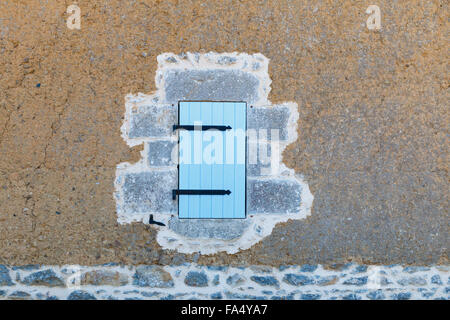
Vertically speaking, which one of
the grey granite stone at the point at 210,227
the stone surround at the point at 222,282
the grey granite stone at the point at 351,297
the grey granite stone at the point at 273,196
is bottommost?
the grey granite stone at the point at 351,297

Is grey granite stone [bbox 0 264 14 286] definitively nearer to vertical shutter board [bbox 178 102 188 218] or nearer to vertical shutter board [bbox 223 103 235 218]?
vertical shutter board [bbox 178 102 188 218]

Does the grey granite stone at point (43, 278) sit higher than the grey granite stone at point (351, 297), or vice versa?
the grey granite stone at point (43, 278)

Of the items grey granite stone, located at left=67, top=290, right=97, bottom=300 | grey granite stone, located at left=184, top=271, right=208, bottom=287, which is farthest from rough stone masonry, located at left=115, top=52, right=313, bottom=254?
grey granite stone, located at left=67, top=290, right=97, bottom=300

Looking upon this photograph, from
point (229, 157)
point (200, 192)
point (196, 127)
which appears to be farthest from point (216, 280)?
point (196, 127)

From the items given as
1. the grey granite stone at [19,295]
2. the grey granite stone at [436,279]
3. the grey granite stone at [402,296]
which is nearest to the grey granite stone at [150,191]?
the grey granite stone at [19,295]

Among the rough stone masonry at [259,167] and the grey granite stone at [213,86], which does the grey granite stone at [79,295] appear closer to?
the rough stone masonry at [259,167]

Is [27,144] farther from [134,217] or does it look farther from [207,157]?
[207,157]

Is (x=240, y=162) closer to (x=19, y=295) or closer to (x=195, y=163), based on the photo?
(x=195, y=163)

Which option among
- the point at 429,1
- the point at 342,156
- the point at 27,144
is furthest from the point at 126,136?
the point at 429,1
